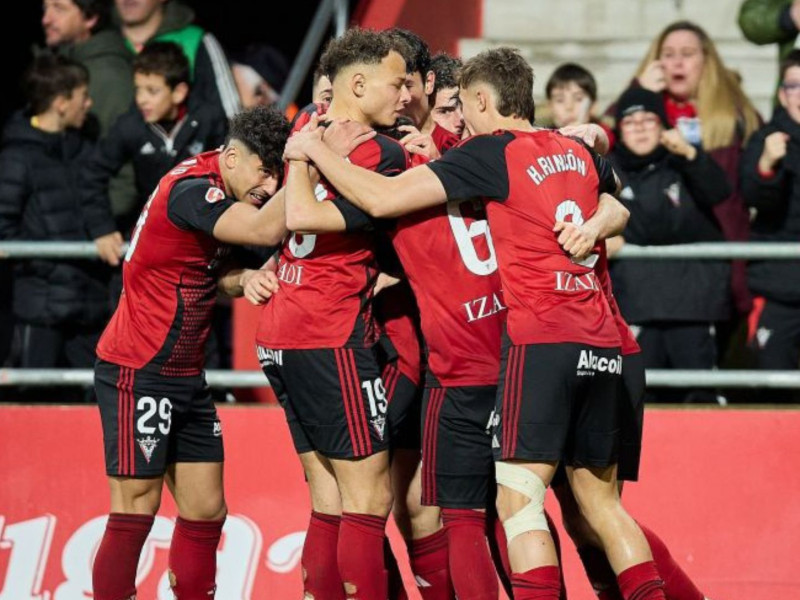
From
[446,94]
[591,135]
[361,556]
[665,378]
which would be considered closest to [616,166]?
[665,378]

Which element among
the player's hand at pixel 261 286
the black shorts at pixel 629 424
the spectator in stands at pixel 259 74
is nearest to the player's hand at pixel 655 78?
the spectator in stands at pixel 259 74

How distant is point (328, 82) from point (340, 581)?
2.08 meters

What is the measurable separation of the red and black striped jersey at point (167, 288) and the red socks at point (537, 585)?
5.64ft

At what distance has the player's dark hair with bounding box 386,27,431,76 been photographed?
611cm

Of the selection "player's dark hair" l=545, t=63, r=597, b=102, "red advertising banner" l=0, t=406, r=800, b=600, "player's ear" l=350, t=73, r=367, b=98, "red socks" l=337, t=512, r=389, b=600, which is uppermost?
"player's ear" l=350, t=73, r=367, b=98

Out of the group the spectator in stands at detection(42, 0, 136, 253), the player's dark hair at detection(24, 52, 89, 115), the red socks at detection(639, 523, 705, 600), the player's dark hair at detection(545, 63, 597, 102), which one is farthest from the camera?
the spectator in stands at detection(42, 0, 136, 253)

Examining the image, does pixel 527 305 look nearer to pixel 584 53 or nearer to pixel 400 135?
pixel 400 135

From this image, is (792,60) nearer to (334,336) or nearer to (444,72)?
(444,72)

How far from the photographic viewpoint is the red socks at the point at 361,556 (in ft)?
19.6

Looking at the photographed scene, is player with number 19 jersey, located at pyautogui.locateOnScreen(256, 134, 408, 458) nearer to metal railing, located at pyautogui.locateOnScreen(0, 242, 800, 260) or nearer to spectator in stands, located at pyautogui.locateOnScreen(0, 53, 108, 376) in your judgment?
metal railing, located at pyautogui.locateOnScreen(0, 242, 800, 260)

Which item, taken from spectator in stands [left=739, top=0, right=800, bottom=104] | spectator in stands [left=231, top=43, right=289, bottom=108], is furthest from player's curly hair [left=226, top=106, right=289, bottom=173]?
spectator in stands [left=739, top=0, right=800, bottom=104]

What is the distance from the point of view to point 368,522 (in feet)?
19.7

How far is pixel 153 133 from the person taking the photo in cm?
861

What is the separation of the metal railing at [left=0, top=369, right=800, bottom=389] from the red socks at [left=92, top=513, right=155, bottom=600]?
4.70 ft
